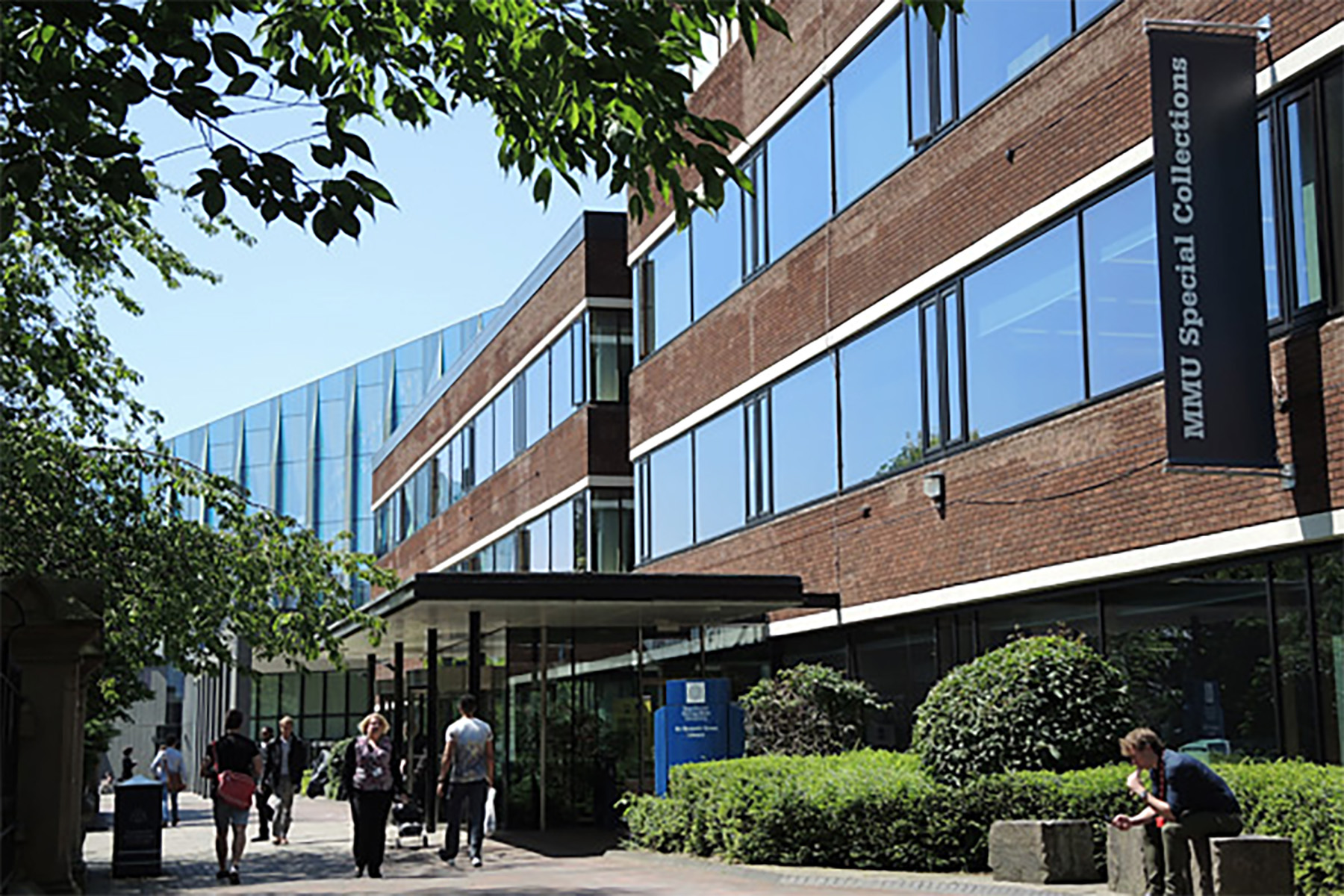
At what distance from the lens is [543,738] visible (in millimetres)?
27094

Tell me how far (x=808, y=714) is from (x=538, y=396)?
1780 cm

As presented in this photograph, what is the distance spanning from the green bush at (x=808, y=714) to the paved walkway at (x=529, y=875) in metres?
2.31

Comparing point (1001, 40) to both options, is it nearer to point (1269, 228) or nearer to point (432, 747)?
point (1269, 228)

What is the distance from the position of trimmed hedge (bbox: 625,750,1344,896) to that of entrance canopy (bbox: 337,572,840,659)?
352 cm

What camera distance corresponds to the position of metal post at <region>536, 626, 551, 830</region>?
26.8 meters

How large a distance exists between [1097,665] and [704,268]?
1424 centimetres

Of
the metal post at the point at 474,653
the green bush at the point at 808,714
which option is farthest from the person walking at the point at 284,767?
the green bush at the point at 808,714

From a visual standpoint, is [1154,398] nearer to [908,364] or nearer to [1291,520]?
[1291,520]

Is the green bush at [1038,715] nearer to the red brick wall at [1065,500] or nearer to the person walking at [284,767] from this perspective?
the red brick wall at [1065,500]

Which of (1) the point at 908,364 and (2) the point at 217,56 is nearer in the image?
(2) the point at 217,56

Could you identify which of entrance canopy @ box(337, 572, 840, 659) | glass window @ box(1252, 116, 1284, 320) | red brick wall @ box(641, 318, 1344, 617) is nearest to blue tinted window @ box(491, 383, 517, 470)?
entrance canopy @ box(337, 572, 840, 659)

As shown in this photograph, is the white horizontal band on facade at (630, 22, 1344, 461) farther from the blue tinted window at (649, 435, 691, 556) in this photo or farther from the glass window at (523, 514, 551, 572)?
the glass window at (523, 514, 551, 572)

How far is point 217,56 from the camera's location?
24.7 feet

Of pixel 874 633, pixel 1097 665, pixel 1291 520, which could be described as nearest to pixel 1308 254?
pixel 1291 520
